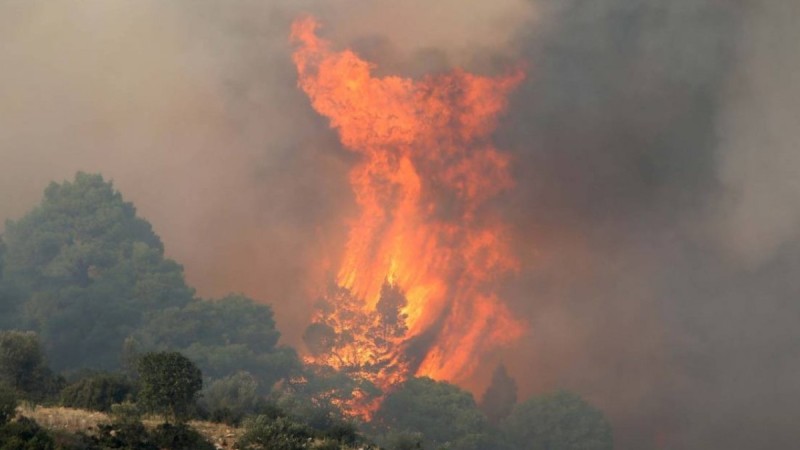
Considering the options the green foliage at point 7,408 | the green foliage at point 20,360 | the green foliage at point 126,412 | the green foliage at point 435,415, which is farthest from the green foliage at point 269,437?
the green foliage at point 435,415

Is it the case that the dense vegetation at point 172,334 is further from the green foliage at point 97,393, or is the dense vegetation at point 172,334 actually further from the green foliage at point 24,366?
the green foliage at point 97,393

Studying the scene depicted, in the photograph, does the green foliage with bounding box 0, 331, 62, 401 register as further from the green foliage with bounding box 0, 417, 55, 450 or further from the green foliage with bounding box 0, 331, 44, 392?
the green foliage with bounding box 0, 417, 55, 450

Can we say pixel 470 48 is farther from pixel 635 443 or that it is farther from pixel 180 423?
pixel 180 423

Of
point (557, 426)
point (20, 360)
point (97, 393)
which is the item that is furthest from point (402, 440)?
point (97, 393)

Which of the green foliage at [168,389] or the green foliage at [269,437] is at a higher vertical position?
the green foliage at [168,389]

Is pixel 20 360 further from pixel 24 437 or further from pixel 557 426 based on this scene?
pixel 557 426

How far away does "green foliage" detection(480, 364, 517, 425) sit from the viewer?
6029 inches

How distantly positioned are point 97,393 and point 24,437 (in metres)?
17.9

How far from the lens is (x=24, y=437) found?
186 feet

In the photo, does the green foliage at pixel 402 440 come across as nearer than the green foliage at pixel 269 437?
No

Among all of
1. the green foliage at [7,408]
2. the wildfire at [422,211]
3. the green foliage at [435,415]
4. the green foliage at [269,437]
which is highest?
the wildfire at [422,211]

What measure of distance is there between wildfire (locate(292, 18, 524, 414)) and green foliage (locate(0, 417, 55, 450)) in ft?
318

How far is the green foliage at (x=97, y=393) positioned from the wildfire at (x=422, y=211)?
77225 mm

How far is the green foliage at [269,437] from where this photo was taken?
64250 mm
